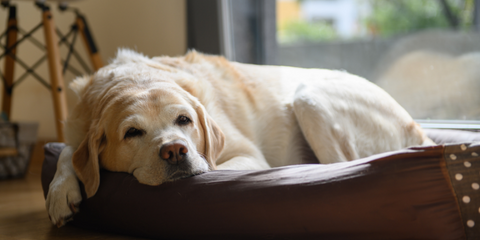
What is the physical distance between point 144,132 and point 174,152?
21cm

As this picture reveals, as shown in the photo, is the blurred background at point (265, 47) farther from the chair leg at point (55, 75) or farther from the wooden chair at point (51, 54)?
the chair leg at point (55, 75)

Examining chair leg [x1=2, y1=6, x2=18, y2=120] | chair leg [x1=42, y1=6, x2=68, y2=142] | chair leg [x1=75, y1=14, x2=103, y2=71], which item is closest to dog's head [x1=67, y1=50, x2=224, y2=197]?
chair leg [x1=42, y1=6, x2=68, y2=142]

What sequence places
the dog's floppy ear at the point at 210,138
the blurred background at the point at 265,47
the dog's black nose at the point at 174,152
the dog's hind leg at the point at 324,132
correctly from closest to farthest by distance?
the dog's black nose at the point at 174,152, the dog's floppy ear at the point at 210,138, the dog's hind leg at the point at 324,132, the blurred background at the point at 265,47

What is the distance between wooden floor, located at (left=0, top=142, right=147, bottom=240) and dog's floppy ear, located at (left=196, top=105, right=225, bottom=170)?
50 cm

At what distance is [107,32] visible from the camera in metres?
4.14

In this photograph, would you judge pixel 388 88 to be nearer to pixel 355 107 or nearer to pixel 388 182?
pixel 355 107

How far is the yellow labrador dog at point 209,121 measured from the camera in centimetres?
158

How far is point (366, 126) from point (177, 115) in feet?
3.70

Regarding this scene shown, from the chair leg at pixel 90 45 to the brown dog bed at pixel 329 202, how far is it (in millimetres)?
2268

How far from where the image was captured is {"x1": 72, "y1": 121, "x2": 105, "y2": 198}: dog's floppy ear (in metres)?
1.61

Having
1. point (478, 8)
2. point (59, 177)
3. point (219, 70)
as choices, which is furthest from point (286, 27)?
point (59, 177)

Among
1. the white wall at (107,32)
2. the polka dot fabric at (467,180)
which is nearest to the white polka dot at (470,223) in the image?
the polka dot fabric at (467,180)

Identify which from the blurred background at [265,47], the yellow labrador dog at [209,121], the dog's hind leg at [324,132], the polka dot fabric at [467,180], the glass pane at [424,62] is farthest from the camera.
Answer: the blurred background at [265,47]

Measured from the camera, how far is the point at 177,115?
1.66 meters
